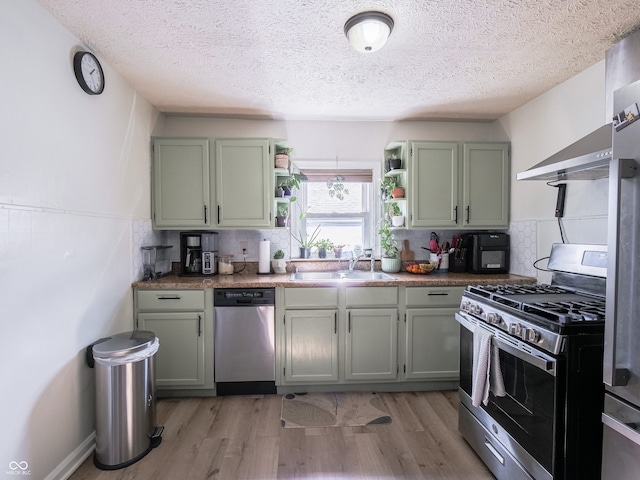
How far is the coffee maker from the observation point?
2781 millimetres

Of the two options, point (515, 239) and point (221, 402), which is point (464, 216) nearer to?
point (515, 239)

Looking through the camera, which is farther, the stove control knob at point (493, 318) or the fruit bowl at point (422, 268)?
the fruit bowl at point (422, 268)

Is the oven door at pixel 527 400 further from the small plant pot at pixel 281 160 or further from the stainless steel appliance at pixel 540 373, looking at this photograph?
the small plant pot at pixel 281 160

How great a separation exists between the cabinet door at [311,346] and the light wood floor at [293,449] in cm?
32

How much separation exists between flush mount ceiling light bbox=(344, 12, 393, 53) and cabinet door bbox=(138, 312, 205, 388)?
210 cm

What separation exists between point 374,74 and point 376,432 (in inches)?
93.4

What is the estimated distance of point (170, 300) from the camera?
2.42 metres

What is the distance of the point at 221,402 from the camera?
7.89 feet

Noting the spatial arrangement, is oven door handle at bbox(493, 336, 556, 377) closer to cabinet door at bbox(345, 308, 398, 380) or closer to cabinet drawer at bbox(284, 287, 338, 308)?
cabinet door at bbox(345, 308, 398, 380)

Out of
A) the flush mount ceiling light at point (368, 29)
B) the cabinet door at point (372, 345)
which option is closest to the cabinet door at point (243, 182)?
the cabinet door at point (372, 345)

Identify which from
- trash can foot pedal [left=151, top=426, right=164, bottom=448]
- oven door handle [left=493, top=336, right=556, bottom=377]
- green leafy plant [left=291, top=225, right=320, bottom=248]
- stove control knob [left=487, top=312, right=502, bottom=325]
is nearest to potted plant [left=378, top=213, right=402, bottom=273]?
green leafy plant [left=291, top=225, right=320, bottom=248]

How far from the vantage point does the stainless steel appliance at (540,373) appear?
125cm

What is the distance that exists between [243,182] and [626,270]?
8.04 feet

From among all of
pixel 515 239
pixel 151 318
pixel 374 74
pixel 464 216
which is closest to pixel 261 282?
pixel 151 318
